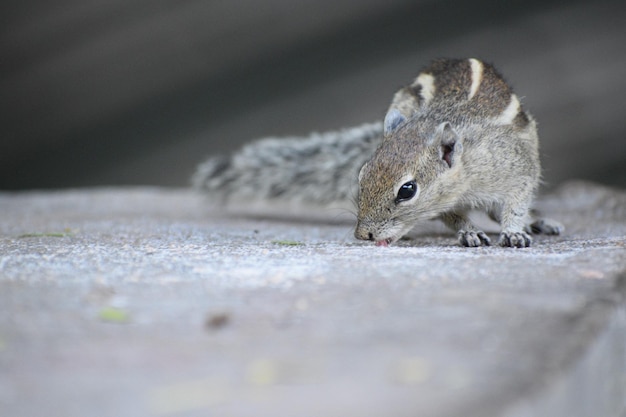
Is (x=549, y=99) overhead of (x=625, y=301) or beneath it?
overhead

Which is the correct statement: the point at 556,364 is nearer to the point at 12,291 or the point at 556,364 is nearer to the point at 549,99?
the point at 12,291

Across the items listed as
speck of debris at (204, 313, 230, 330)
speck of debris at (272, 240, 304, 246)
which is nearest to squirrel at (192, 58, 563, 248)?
speck of debris at (272, 240, 304, 246)

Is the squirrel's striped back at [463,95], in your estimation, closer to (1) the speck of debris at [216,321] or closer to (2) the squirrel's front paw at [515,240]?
(2) the squirrel's front paw at [515,240]

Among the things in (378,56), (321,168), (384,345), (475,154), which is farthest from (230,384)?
(378,56)

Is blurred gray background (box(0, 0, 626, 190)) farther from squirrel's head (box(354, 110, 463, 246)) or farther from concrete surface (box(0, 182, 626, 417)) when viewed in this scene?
concrete surface (box(0, 182, 626, 417))

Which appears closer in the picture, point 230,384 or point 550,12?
point 230,384

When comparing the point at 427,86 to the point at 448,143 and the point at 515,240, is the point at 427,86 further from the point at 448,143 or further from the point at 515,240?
the point at 515,240

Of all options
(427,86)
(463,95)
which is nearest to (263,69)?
(427,86)
